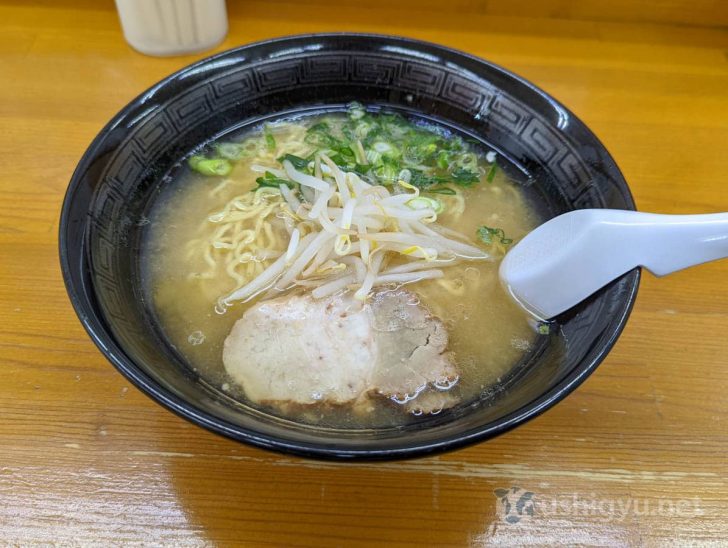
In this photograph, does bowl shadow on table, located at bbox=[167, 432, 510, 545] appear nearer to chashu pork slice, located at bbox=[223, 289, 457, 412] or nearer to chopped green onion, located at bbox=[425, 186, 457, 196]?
chashu pork slice, located at bbox=[223, 289, 457, 412]

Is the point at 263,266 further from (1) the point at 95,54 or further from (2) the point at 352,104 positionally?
(1) the point at 95,54

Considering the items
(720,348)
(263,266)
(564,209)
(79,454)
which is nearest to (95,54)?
(263,266)

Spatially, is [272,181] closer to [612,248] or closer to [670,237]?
[612,248]

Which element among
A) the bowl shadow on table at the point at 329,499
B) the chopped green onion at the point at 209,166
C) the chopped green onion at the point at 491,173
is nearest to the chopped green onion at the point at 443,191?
the chopped green onion at the point at 491,173

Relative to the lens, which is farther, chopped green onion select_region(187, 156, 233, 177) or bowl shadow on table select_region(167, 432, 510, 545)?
chopped green onion select_region(187, 156, 233, 177)

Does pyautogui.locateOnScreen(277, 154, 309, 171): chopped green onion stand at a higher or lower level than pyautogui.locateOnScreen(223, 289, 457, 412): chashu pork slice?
higher

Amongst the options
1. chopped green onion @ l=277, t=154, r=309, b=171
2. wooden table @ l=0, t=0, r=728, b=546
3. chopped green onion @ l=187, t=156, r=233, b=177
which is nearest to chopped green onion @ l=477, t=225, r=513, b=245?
wooden table @ l=0, t=0, r=728, b=546
